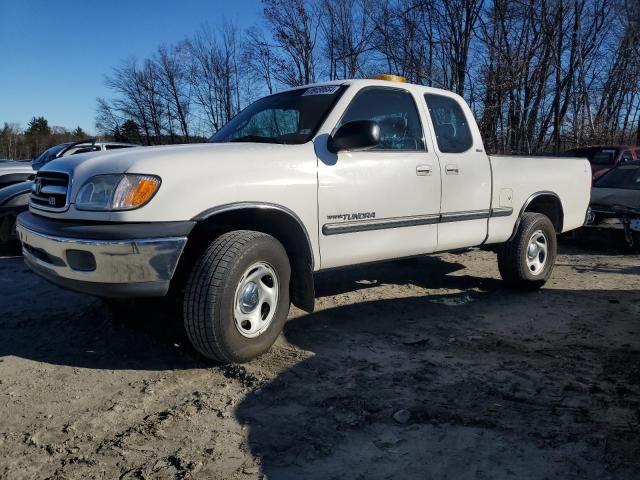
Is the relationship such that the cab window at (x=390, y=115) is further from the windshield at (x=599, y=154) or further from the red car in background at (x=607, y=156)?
the windshield at (x=599, y=154)

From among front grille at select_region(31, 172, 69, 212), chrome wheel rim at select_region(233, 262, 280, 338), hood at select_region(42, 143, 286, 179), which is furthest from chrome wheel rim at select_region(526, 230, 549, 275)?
front grille at select_region(31, 172, 69, 212)

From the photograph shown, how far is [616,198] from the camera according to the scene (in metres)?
8.19

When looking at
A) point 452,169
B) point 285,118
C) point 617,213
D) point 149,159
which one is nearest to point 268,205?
point 149,159

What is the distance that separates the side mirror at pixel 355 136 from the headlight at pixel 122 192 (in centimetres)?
129

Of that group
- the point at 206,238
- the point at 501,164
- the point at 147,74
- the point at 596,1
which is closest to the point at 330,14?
the point at 596,1

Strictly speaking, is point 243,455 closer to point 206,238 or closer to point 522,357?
point 206,238

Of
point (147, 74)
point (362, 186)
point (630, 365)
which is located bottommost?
point (630, 365)

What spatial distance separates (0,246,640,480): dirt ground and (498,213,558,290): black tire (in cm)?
55

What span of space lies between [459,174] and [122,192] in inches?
115

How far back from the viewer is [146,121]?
38.1 m

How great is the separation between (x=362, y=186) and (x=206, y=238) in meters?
1.20

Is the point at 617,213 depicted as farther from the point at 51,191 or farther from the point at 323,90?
the point at 51,191

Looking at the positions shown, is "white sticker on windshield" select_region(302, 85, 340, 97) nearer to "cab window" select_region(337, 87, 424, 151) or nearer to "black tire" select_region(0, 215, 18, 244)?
"cab window" select_region(337, 87, 424, 151)

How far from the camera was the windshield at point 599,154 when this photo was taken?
42.8 ft
